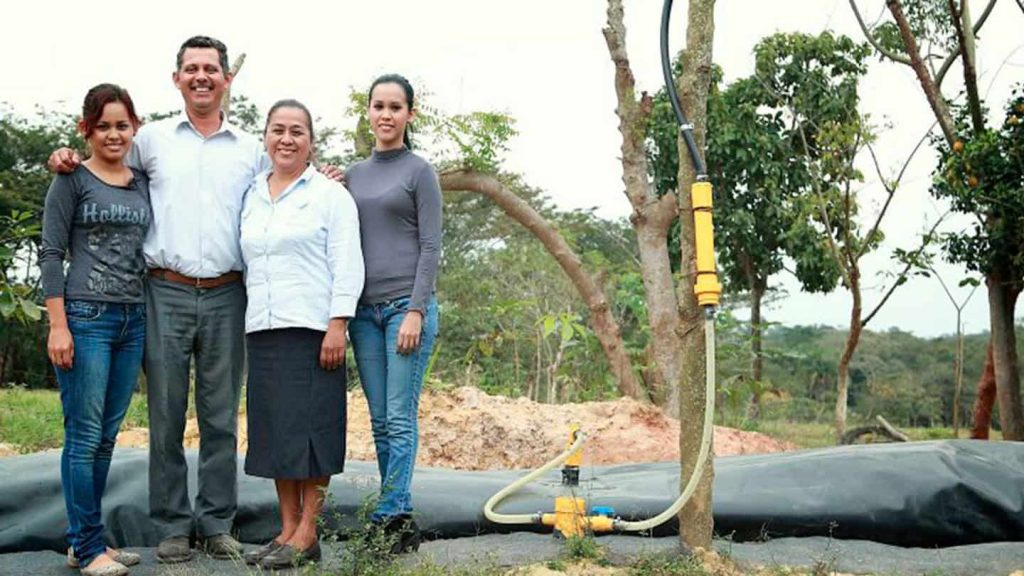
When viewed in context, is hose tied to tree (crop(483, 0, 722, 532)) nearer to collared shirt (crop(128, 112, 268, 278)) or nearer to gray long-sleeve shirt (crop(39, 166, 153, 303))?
collared shirt (crop(128, 112, 268, 278))

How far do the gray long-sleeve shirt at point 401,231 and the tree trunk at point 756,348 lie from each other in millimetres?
7102

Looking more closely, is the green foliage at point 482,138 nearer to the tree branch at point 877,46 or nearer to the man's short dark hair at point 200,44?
the tree branch at point 877,46

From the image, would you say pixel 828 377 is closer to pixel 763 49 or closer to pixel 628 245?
pixel 628 245

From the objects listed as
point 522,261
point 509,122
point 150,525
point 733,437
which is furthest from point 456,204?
point 150,525

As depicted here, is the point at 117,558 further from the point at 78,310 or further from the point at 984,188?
the point at 984,188

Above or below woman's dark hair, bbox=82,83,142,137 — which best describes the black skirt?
below

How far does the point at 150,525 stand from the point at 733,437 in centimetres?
500

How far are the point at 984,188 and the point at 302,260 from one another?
5994mm

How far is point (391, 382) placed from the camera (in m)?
3.24

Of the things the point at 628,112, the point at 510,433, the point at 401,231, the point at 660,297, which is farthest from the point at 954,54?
the point at 401,231

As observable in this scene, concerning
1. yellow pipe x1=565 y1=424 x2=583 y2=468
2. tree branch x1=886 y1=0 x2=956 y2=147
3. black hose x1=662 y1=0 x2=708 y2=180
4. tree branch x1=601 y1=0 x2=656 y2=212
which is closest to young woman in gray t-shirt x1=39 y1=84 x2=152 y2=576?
yellow pipe x1=565 y1=424 x2=583 y2=468

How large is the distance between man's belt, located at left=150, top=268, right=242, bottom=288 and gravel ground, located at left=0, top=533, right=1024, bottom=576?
32.6 inches

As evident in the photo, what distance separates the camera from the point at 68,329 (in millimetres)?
3043

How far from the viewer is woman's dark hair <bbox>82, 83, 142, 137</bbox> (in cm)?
314
